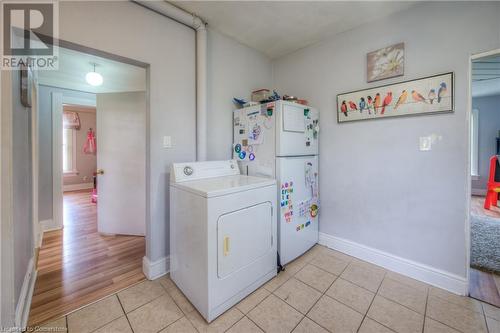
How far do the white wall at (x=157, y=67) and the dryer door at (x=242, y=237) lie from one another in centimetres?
85

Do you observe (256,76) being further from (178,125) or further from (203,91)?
(178,125)

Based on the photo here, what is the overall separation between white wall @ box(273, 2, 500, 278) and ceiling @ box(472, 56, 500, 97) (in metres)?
0.34

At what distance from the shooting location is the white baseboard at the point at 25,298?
1.37m

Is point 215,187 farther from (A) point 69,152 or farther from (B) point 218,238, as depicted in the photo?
(A) point 69,152

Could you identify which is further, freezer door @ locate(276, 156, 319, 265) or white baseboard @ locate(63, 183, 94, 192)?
white baseboard @ locate(63, 183, 94, 192)

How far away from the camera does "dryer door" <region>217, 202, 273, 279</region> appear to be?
1.53 metres

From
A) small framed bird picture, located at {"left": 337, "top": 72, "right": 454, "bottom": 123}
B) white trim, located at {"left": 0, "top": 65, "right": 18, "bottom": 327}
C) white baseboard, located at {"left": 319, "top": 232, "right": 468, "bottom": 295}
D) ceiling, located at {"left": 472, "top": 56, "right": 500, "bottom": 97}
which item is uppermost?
ceiling, located at {"left": 472, "top": 56, "right": 500, "bottom": 97}

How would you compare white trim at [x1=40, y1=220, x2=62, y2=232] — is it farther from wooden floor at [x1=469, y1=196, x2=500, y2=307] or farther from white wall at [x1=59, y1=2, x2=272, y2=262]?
wooden floor at [x1=469, y1=196, x2=500, y2=307]

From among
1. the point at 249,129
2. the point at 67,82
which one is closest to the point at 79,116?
the point at 67,82

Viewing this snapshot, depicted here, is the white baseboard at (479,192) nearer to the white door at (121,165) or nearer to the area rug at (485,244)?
the area rug at (485,244)

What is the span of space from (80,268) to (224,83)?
2559 millimetres

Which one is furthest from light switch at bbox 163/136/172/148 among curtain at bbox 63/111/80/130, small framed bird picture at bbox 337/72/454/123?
curtain at bbox 63/111/80/130

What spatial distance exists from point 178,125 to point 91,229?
2.46m

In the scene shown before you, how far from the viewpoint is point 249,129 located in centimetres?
234
